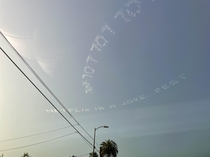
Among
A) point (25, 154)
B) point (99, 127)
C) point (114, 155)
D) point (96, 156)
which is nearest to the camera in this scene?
point (99, 127)

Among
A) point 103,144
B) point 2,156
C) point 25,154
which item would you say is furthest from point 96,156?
point 2,156

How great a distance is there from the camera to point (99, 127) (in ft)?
102

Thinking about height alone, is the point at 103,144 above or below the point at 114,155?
above

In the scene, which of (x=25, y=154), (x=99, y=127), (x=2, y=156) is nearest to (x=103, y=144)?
(x=99, y=127)

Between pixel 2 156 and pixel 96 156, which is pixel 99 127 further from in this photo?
pixel 2 156

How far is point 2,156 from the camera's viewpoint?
2110 inches

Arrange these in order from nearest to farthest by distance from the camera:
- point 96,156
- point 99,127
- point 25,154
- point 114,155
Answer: point 99,127
point 114,155
point 25,154
point 96,156

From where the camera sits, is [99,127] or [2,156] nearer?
[99,127]

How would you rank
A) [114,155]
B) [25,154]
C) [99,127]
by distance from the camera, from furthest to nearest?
1. [25,154]
2. [114,155]
3. [99,127]

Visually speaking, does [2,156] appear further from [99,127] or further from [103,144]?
[99,127]

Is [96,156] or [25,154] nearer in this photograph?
[25,154]

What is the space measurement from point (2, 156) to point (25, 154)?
732 centimetres

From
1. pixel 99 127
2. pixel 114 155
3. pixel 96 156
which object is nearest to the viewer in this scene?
pixel 99 127

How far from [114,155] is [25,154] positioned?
32869mm
